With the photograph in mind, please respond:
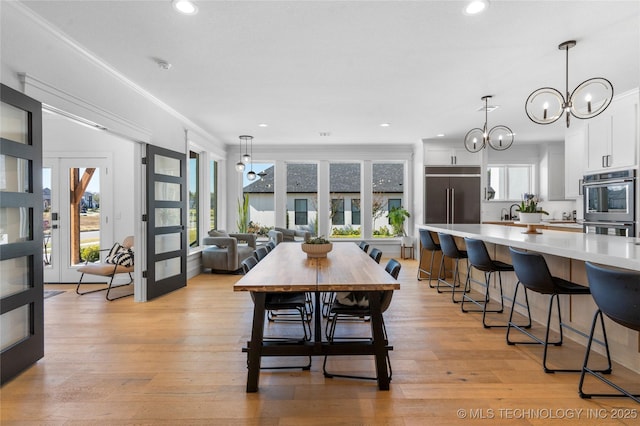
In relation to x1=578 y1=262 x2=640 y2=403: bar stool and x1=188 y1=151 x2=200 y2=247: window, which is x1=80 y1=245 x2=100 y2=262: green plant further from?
x1=578 y1=262 x2=640 y2=403: bar stool

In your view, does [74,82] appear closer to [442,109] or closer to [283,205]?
[442,109]

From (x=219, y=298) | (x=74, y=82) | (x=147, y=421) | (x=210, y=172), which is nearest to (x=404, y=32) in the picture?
(x=74, y=82)

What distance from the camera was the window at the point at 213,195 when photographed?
7.09 metres

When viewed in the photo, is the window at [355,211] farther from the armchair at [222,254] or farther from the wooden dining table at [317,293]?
the wooden dining table at [317,293]

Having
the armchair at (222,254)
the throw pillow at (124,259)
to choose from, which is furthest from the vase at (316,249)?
the armchair at (222,254)

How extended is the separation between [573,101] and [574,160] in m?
3.23

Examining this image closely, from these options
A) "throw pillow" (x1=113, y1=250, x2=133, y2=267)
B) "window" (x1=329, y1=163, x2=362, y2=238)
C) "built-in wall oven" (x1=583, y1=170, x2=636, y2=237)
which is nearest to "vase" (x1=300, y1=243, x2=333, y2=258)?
"throw pillow" (x1=113, y1=250, x2=133, y2=267)

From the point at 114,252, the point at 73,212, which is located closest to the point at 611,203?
the point at 114,252

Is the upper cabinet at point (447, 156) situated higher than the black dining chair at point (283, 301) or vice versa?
the upper cabinet at point (447, 156)

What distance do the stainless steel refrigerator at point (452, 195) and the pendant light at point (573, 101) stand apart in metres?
3.94

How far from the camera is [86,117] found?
3.14 meters

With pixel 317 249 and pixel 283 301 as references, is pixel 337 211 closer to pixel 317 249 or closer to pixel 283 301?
pixel 317 249

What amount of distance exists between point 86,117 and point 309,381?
3058mm

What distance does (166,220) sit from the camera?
4.77m
